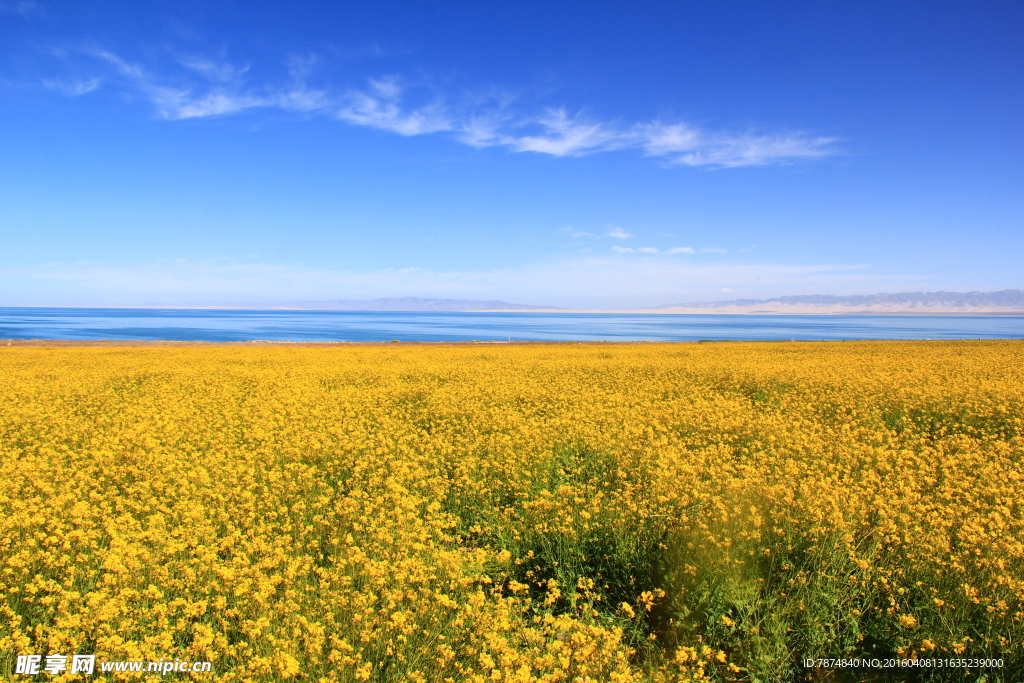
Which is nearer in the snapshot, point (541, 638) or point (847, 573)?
point (541, 638)

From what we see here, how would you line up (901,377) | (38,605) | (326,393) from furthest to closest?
(901,377), (326,393), (38,605)

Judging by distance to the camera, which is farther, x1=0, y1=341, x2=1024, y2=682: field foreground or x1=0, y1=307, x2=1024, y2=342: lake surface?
x1=0, y1=307, x2=1024, y2=342: lake surface

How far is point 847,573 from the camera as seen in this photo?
392cm

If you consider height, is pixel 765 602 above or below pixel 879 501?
below

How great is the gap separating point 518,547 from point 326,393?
8539 mm

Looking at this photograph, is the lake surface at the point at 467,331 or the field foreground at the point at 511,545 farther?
the lake surface at the point at 467,331

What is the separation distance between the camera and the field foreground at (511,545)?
3131mm

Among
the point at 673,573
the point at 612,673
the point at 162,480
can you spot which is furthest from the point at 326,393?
the point at 612,673

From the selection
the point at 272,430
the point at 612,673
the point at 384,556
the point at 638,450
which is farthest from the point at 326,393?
the point at 612,673

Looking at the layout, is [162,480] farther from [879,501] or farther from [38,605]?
[879,501]

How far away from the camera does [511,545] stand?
484cm

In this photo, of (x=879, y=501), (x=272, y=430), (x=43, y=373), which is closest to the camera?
(x=879, y=501)

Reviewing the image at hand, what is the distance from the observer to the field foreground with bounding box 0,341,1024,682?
3131 millimetres

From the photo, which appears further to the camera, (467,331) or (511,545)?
(467,331)
